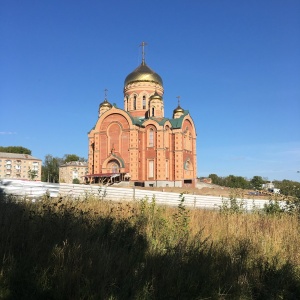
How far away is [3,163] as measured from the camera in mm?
95750

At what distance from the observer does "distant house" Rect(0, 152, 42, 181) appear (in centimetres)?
9574

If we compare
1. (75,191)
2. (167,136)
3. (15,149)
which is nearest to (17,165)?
(15,149)

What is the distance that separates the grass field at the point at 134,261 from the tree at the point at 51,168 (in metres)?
95.0

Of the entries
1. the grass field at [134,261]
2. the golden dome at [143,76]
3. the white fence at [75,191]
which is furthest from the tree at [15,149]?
the grass field at [134,261]

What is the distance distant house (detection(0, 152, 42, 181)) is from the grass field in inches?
3694

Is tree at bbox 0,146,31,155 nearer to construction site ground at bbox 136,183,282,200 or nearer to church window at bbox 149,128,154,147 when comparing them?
church window at bbox 149,128,154,147

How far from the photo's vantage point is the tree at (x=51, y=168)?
9744cm

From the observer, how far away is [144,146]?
45.9m

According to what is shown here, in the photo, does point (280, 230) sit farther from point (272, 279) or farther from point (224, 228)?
point (272, 279)

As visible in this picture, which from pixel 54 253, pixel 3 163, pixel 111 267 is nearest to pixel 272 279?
pixel 111 267

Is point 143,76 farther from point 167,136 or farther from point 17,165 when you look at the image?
point 17,165

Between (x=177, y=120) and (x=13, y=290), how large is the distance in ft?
147

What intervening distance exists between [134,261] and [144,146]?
41818 mm

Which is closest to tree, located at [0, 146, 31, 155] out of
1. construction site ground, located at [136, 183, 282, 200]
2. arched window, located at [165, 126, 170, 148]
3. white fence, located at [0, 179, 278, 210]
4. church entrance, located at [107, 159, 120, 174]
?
church entrance, located at [107, 159, 120, 174]
